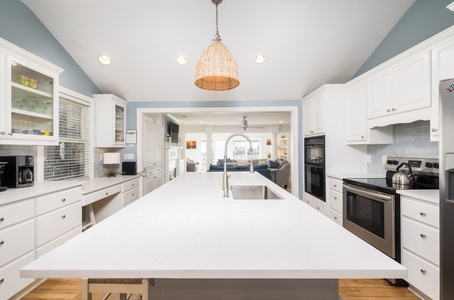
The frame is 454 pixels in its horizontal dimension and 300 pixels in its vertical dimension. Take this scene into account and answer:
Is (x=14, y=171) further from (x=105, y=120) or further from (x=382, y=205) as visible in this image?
(x=382, y=205)

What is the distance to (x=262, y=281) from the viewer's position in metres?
0.82

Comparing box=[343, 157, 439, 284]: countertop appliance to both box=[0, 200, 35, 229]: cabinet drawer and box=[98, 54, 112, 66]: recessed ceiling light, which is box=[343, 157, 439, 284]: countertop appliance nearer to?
box=[0, 200, 35, 229]: cabinet drawer

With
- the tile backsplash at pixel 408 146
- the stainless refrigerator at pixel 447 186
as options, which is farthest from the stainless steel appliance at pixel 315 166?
the stainless refrigerator at pixel 447 186

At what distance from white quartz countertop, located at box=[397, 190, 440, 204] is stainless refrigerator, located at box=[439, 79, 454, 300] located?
0.19m

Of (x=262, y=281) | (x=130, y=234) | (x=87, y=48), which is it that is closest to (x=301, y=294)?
(x=262, y=281)

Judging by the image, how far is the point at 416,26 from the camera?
2596 millimetres

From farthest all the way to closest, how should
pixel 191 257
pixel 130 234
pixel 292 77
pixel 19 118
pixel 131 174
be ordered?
pixel 131 174 < pixel 292 77 < pixel 19 118 < pixel 130 234 < pixel 191 257

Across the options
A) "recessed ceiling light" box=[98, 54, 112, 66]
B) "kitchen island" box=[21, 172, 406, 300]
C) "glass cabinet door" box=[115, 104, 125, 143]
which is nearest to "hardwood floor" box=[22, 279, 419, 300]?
"kitchen island" box=[21, 172, 406, 300]

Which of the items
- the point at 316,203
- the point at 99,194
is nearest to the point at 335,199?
the point at 316,203

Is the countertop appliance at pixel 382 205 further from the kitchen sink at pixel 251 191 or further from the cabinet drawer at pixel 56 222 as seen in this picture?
the cabinet drawer at pixel 56 222

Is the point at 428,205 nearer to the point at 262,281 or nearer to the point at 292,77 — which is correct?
the point at 262,281

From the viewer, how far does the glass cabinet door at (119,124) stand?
13.1ft

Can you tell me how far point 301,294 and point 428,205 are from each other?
1.52 metres

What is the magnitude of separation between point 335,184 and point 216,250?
105 inches
